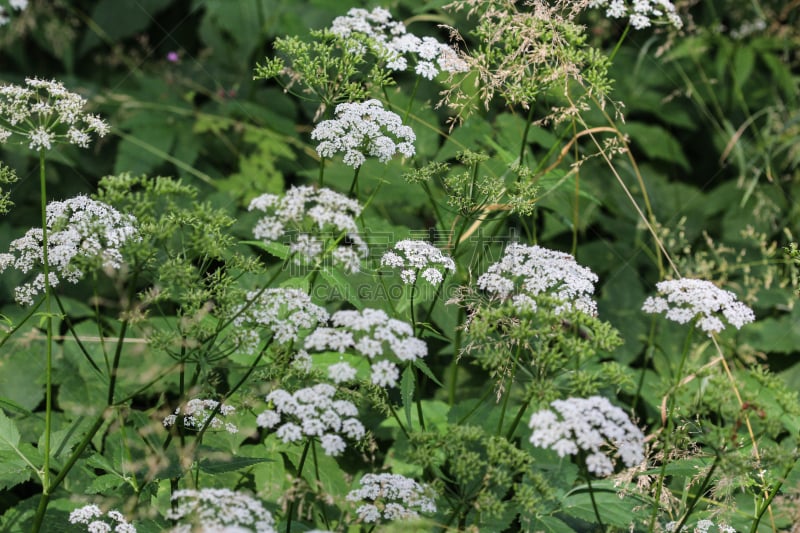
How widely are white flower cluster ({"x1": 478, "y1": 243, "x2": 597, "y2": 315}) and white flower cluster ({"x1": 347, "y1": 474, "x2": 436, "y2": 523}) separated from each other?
27.1 inches

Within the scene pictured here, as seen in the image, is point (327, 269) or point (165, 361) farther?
point (165, 361)

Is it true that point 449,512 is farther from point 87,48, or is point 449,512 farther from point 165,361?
point 87,48

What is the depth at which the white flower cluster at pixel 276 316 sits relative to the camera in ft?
7.98

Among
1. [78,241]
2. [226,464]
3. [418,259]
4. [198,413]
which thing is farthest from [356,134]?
[226,464]

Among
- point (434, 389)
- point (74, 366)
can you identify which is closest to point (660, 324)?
point (434, 389)

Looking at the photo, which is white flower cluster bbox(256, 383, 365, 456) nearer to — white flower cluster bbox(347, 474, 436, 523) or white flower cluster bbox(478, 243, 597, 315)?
white flower cluster bbox(347, 474, 436, 523)

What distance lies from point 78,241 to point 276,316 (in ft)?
2.24

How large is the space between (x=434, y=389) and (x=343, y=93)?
2001 millimetres

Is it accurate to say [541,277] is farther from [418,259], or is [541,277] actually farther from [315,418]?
[315,418]

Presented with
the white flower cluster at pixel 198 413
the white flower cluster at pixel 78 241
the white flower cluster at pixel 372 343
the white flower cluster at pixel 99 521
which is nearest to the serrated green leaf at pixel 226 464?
the white flower cluster at pixel 198 413

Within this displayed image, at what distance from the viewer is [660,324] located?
15.6ft

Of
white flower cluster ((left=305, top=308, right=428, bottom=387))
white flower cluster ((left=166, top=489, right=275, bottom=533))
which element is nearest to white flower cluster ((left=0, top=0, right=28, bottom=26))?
white flower cluster ((left=305, top=308, right=428, bottom=387))

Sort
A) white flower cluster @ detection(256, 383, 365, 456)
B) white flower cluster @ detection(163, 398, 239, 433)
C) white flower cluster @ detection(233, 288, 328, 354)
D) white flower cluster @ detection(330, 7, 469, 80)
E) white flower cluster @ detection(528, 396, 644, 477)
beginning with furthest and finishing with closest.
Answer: white flower cluster @ detection(330, 7, 469, 80), white flower cluster @ detection(163, 398, 239, 433), white flower cluster @ detection(233, 288, 328, 354), white flower cluster @ detection(256, 383, 365, 456), white flower cluster @ detection(528, 396, 644, 477)

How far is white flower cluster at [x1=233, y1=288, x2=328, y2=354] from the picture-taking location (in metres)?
2.43
